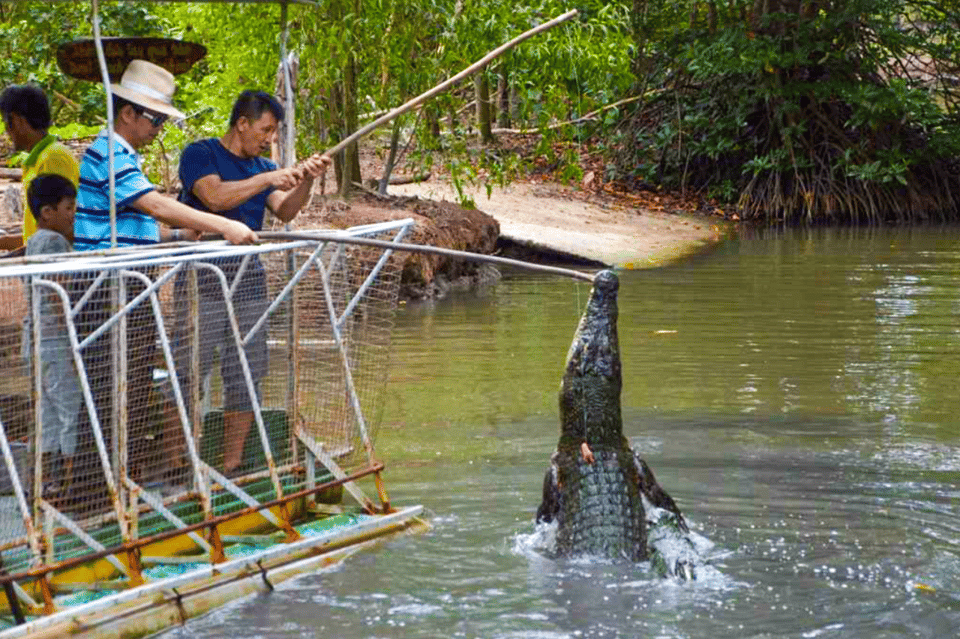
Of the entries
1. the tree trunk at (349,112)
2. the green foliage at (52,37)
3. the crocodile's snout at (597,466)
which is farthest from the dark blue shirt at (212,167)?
the tree trunk at (349,112)

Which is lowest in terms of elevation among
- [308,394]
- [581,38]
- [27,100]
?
[308,394]

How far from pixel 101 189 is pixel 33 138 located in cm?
97

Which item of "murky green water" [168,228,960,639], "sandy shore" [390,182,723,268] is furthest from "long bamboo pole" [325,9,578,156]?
"sandy shore" [390,182,723,268]

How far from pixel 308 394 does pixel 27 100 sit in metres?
1.75

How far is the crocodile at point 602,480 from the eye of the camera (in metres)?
5.43

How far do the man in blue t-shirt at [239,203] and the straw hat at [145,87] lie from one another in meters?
0.37

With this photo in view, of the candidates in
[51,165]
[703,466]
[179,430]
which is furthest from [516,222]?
[179,430]

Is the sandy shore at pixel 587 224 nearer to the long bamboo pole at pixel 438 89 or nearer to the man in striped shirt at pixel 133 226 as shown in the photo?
the long bamboo pole at pixel 438 89

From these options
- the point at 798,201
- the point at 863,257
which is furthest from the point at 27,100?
the point at 798,201

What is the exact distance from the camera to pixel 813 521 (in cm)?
612

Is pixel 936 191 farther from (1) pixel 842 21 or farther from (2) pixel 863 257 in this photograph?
(2) pixel 863 257

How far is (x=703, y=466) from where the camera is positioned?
712 centimetres

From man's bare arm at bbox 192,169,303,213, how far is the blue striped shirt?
0.35m

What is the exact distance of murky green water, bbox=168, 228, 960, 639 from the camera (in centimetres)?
497
